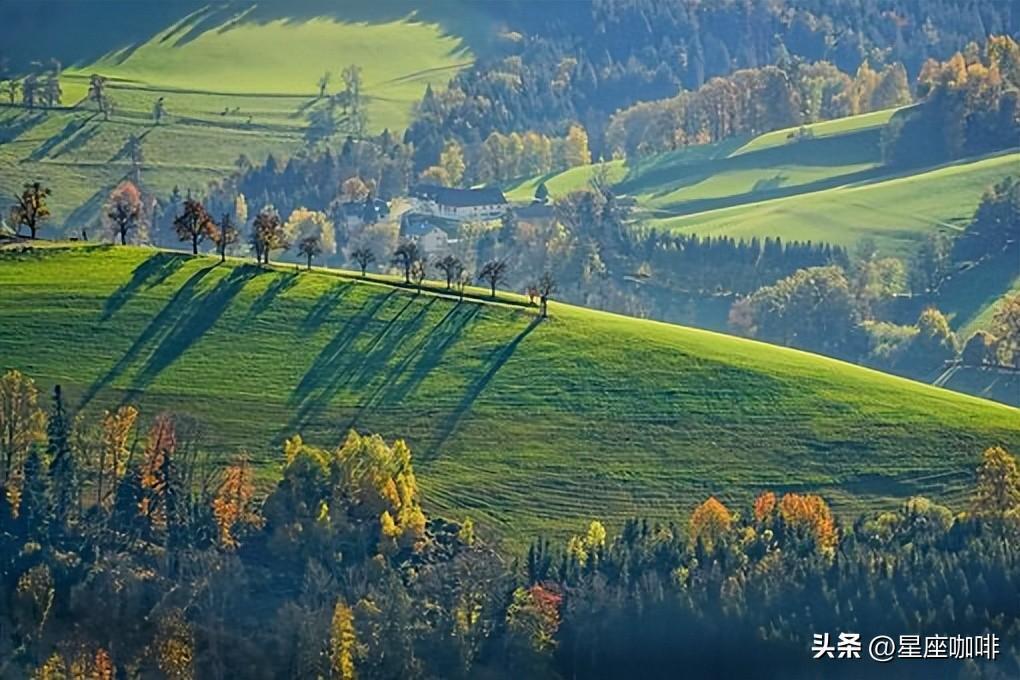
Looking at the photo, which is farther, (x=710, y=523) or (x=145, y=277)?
(x=145, y=277)

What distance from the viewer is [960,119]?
164 m

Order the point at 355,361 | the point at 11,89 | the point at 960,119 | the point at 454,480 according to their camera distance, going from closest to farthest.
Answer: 1. the point at 454,480
2. the point at 355,361
3. the point at 960,119
4. the point at 11,89

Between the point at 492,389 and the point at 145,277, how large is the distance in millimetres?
19219

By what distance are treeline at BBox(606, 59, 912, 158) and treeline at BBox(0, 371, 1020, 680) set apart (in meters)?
113

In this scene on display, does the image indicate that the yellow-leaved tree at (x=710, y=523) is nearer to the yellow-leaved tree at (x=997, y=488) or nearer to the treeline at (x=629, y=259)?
the yellow-leaved tree at (x=997, y=488)

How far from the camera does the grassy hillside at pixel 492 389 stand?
2845 inches

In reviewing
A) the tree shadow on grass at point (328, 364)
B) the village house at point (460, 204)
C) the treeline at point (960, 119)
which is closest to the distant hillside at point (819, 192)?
the treeline at point (960, 119)

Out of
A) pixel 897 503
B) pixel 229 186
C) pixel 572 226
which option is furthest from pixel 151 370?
pixel 229 186

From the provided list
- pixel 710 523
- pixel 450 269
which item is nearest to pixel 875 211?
pixel 450 269

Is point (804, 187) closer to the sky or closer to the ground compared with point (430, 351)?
closer to the sky

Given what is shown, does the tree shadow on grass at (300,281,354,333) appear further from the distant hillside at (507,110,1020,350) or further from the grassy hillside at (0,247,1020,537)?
the distant hillside at (507,110,1020,350)

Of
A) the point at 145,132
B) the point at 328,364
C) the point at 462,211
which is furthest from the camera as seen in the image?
the point at 145,132

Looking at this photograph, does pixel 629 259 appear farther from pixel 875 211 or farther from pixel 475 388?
pixel 475 388

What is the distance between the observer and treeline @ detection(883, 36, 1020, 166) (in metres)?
162
